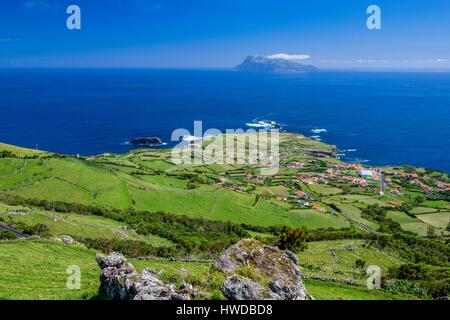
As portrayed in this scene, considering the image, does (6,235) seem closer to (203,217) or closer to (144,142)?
(203,217)

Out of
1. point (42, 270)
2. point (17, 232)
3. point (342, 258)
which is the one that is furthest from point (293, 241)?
point (17, 232)

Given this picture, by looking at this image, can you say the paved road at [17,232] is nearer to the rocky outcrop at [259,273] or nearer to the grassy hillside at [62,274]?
the grassy hillside at [62,274]

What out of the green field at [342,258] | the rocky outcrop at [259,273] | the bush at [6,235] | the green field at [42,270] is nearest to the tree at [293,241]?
the green field at [342,258]

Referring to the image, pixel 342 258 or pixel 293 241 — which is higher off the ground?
pixel 293 241

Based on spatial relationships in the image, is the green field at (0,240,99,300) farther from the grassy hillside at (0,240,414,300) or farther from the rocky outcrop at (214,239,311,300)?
the rocky outcrop at (214,239,311,300)
